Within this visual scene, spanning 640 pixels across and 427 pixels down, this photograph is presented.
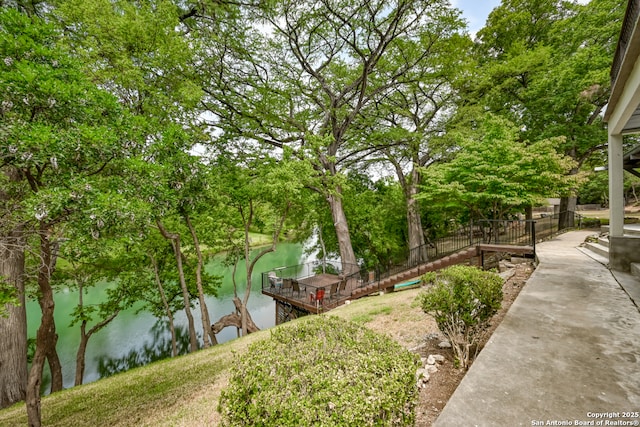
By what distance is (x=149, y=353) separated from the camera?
1449 centimetres

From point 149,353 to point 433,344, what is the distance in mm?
16737

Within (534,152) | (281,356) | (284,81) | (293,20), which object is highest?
(293,20)

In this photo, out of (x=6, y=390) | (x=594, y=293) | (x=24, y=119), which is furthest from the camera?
(x=6, y=390)

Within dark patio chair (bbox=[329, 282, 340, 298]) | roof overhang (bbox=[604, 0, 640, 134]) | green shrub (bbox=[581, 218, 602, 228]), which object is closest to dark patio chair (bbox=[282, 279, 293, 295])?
dark patio chair (bbox=[329, 282, 340, 298])

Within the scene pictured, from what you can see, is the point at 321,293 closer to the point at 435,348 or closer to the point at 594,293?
the point at 435,348

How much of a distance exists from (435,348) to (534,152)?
9.25m

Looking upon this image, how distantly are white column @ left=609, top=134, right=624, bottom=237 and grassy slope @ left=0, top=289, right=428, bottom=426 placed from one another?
197 inches

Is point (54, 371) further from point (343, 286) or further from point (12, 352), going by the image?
point (343, 286)

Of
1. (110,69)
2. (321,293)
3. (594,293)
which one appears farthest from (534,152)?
(110,69)

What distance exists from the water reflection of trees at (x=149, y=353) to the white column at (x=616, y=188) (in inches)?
728

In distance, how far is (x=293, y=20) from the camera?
36.0ft

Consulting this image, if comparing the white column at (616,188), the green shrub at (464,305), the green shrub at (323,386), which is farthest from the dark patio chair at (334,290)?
the green shrub at (323,386)

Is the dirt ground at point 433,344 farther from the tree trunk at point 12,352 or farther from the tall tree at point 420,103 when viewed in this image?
the tree trunk at point 12,352

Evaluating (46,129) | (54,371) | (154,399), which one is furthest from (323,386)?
(54,371)
